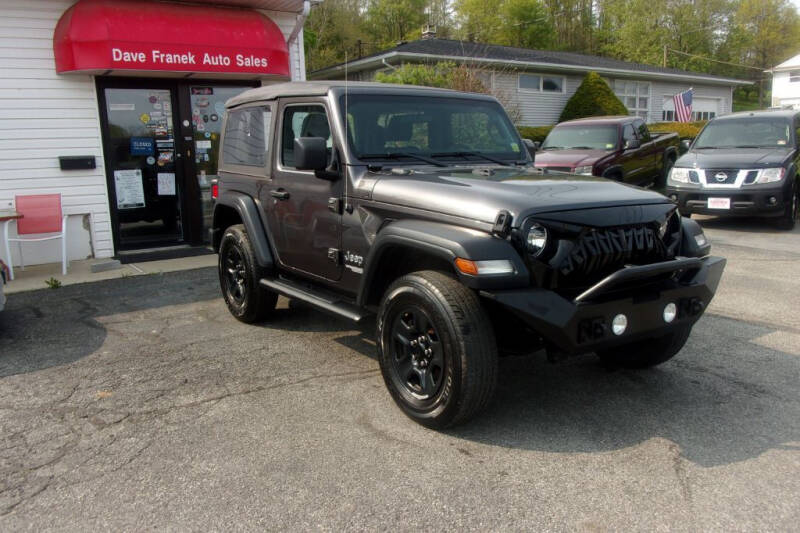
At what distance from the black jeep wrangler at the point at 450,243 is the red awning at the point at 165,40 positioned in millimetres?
3615

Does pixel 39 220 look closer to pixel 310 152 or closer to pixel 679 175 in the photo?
pixel 310 152

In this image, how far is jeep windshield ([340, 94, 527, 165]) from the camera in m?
4.41

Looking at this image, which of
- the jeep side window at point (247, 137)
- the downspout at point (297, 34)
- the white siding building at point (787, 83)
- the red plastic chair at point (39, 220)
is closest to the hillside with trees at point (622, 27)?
the white siding building at point (787, 83)

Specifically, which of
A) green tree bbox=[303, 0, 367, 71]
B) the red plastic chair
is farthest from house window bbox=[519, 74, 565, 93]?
the red plastic chair

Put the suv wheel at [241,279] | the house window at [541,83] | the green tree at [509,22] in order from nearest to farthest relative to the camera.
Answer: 1. the suv wheel at [241,279]
2. the house window at [541,83]
3. the green tree at [509,22]

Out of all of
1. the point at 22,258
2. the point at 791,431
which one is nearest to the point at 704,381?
the point at 791,431

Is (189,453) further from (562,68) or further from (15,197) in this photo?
(562,68)

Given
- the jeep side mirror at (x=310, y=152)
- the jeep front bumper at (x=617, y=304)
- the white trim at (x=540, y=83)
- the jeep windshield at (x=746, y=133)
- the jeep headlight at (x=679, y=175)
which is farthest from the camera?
the white trim at (x=540, y=83)

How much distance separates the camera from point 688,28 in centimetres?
5956

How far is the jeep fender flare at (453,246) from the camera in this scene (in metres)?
3.24

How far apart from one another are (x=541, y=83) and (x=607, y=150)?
12.5 metres

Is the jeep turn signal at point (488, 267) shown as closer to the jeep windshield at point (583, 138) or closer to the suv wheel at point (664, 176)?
the jeep windshield at point (583, 138)

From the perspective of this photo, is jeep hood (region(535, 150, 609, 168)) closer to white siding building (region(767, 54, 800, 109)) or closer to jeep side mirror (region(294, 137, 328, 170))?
jeep side mirror (region(294, 137, 328, 170))

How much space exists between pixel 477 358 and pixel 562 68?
22176mm
